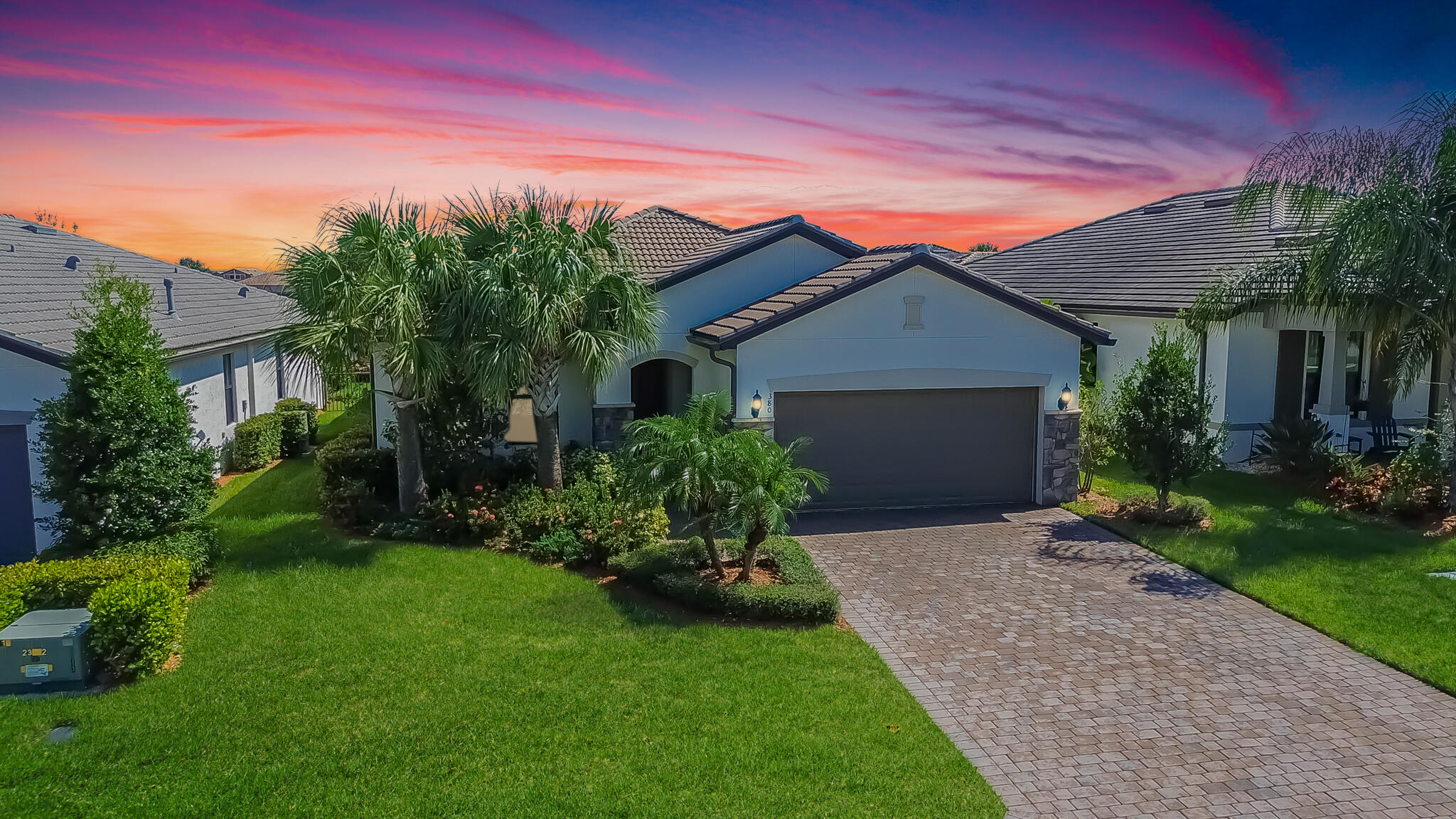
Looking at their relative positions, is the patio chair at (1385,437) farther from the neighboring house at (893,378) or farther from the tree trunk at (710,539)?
the tree trunk at (710,539)

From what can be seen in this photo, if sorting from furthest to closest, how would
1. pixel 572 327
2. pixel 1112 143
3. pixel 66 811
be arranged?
pixel 1112 143, pixel 572 327, pixel 66 811

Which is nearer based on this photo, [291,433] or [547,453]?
[547,453]

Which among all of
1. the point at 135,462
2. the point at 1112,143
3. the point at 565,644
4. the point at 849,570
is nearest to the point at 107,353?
the point at 135,462

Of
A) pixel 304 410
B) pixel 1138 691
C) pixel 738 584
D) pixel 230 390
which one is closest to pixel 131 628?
pixel 738 584

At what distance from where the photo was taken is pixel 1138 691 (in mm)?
8461

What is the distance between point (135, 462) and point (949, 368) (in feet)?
38.5

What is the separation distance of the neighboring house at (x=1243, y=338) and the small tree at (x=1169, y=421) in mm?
3050

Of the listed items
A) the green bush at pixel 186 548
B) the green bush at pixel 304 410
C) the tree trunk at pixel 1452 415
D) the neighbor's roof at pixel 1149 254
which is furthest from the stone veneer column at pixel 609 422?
the tree trunk at pixel 1452 415

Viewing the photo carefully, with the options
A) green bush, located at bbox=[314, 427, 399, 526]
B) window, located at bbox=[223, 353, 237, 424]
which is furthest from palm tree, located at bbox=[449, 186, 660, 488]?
window, located at bbox=[223, 353, 237, 424]

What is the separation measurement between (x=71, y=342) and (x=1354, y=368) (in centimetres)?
2296

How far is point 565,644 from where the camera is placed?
9258mm

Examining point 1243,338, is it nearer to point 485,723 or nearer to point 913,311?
point 913,311

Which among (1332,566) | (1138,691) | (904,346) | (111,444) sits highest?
(904,346)

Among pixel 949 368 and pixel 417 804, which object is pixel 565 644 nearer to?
pixel 417 804
